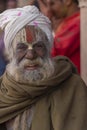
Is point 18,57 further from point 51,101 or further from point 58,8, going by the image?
point 58,8

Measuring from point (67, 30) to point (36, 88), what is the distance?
1.44 metres

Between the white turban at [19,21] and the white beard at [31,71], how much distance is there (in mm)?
203

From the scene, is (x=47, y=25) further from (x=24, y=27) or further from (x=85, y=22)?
(x=85, y=22)

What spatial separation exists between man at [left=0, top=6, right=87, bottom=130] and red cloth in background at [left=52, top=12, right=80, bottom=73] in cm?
102

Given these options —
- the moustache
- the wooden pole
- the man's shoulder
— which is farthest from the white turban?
the wooden pole

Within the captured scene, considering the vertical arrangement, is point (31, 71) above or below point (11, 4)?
above

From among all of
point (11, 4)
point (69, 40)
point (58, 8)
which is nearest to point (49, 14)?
point (58, 8)

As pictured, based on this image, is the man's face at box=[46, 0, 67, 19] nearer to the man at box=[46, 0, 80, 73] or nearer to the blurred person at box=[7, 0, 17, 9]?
the man at box=[46, 0, 80, 73]

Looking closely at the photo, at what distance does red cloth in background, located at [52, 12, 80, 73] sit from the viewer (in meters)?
6.41

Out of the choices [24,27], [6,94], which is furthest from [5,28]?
[6,94]

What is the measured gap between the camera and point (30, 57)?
5211 millimetres

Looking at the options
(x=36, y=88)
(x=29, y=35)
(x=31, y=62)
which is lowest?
(x=36, y=88)

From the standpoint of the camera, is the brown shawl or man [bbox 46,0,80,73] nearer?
the brown shawl

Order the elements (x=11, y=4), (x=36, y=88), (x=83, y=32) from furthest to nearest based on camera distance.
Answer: (x=11, y=4), (x=83, y=32), (x=36, y=88)
